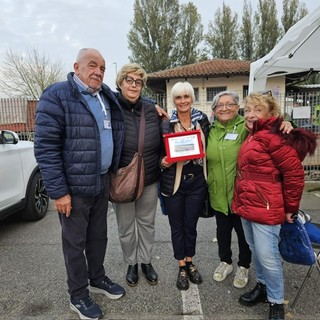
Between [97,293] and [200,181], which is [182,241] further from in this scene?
[97,293]

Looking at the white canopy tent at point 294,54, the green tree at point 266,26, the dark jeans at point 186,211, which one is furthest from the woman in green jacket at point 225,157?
the green tree at point 266,26

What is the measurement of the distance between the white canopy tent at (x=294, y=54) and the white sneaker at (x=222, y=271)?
10.3 feet

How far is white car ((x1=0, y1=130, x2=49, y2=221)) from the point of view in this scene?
3691 mm

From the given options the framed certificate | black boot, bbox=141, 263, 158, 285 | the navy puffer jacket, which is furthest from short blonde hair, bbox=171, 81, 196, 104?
black boot, bbox=141, 263, 158, 285

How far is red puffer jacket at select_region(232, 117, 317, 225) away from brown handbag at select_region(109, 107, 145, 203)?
34.5 inches

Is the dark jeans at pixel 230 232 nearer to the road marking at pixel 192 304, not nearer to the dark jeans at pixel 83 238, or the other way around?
the road marking at pixel 192 304

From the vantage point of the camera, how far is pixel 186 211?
8.82ft

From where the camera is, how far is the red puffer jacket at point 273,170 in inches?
78.2

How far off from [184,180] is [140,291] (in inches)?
43.0

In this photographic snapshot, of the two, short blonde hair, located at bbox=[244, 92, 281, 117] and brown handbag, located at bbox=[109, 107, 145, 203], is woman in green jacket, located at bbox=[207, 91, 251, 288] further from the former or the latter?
brown handbag, located at bbox=[109, 107, 145, 203]

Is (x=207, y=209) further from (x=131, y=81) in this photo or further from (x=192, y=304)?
(x=131, y=81)

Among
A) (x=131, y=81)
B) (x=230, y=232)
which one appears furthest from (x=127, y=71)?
(x=230, y=232)

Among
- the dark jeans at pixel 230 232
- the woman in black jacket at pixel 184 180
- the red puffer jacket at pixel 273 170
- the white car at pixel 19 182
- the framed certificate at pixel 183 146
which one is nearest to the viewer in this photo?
the red puffer jacket at pixel 273 170

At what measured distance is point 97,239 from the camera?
2.52 m
